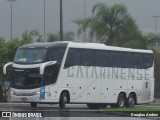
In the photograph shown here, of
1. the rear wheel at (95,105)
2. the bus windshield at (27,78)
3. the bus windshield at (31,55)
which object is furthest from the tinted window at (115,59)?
the bus windshield at (27,78)

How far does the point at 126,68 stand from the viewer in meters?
33.8

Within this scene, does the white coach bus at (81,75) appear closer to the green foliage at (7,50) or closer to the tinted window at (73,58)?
the tinted window at (73,58)

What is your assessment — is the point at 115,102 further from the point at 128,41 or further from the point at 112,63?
the point at 128,41

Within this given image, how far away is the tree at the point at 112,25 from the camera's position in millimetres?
52125

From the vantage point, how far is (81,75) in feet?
103

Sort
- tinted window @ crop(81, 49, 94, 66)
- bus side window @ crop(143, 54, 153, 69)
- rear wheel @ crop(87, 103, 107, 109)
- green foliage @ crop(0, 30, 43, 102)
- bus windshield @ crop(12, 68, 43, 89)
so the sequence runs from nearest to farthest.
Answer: bus windshield @ crop(12, 68, 43, 89)
tinted window @ crop(81, 49, 94, 66)
rear wheel @ crop(87, 103, 107, 109)
bus side window @ crop(143, 54, 153, 69)
green foliage @ crop(0, 30, 43, 102)

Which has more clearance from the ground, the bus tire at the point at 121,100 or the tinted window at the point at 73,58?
the tinted window at the point at 73,58

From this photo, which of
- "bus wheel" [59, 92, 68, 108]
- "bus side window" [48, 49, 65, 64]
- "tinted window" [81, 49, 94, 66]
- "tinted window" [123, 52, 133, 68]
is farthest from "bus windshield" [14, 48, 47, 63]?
"tinted window" [123, 52, 133, 68]

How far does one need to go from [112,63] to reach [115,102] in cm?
243

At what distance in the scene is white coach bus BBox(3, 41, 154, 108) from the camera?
29828mm

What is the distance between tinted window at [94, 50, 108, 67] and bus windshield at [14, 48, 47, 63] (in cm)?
355

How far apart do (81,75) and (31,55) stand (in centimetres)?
313

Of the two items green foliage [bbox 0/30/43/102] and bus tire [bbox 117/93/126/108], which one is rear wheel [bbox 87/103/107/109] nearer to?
bus tire [bbox 117/93/126/108]

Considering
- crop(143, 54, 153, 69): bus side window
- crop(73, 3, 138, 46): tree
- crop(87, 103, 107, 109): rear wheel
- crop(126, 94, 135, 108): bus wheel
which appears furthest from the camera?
crop(73, 3, 138, 46): tree
